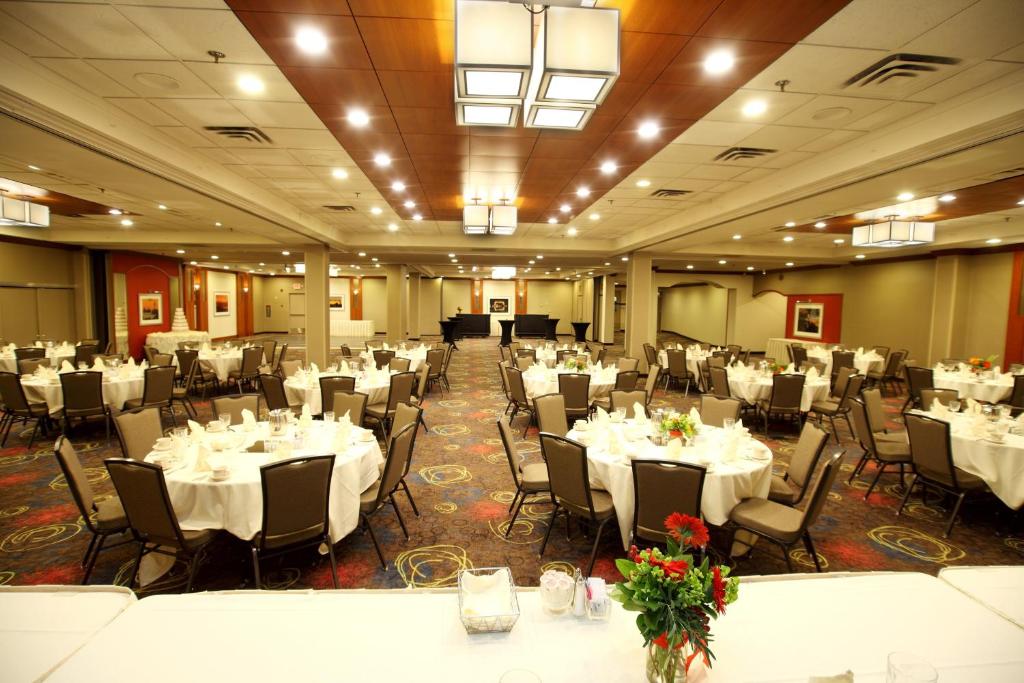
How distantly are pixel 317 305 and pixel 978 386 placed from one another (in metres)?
13.0

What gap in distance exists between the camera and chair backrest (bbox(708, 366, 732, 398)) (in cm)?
802

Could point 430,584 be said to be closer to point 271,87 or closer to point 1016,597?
point 1016,597

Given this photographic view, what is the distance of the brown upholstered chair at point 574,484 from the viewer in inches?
135

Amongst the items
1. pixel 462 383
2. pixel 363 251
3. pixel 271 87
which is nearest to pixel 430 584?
pixel 271 87

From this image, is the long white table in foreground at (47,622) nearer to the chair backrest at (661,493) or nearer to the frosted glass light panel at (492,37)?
the chair backrest at (661,493)

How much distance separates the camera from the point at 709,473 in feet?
11.4

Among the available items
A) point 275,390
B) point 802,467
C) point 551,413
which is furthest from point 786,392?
point 275,390

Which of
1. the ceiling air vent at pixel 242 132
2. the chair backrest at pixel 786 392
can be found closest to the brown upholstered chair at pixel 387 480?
the ceiling air vent at pixel 242 132

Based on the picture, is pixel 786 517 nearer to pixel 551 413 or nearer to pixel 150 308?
pixel 551 413

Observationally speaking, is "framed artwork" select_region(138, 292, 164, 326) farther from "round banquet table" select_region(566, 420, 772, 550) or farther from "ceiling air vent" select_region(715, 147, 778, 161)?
"ceiling air vent" select_region(715, 147, 778, 161)

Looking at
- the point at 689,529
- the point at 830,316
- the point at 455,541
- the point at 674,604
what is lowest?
the point at 455,541

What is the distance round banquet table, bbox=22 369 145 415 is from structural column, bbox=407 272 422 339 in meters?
14.8

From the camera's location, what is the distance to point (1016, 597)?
69.9 inches

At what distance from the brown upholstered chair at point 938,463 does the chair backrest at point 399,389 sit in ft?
18.1
